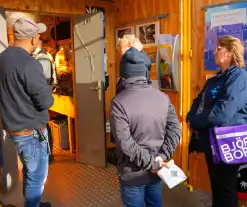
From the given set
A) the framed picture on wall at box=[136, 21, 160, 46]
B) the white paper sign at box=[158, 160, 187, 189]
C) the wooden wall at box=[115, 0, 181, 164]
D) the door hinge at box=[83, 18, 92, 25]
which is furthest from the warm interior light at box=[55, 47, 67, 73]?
the white paper sign at box=[158, 160, 187, 189]

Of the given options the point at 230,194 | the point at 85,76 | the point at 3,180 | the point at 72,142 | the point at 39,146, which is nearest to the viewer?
the point at 230,194

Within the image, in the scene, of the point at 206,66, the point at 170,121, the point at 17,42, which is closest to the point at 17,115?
the point at 17,42

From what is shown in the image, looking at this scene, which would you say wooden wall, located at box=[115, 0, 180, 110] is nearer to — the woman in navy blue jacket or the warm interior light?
the warm interior light

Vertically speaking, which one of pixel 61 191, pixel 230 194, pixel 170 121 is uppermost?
pixel 170 121

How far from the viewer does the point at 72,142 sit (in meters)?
3.94

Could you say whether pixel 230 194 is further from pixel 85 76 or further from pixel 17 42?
pixel 85 76

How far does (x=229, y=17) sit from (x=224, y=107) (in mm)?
989

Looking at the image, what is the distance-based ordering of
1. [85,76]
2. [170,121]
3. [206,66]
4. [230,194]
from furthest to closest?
[85,76]
[206,66]
[230,194]
[170,121]

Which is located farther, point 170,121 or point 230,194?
point 230,194

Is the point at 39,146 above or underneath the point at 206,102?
underneath

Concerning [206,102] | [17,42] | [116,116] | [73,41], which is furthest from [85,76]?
[116,116]

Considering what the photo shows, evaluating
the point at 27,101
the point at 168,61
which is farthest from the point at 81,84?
the point at 27,101

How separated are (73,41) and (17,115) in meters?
1.84

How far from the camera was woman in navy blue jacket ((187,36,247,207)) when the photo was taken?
1.64 metres
